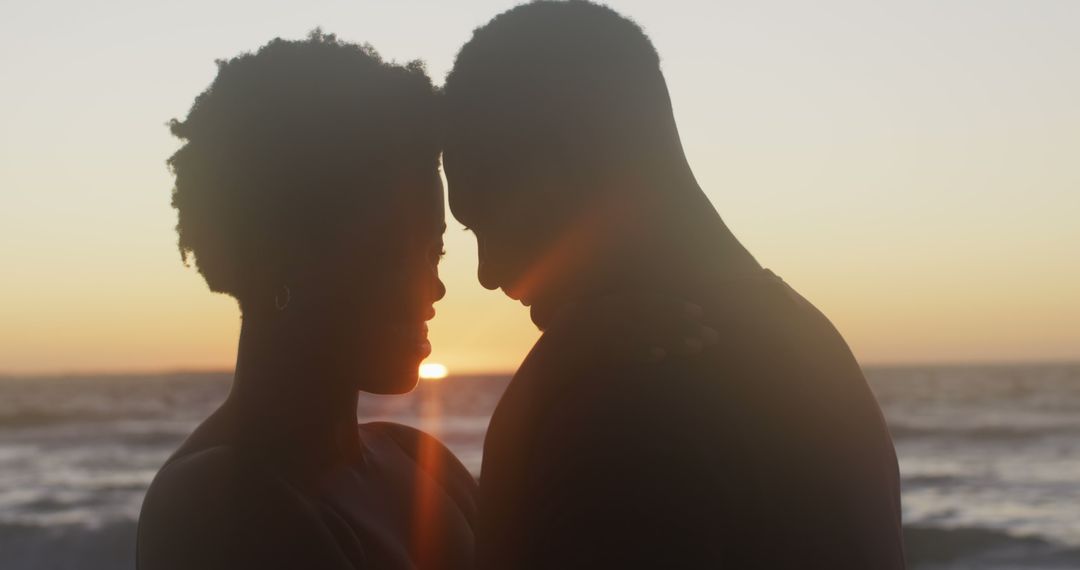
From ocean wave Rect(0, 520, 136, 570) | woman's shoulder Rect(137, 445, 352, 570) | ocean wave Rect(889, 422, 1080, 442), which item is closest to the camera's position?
woman's shoulder Rect(137, 445, 352, 570)

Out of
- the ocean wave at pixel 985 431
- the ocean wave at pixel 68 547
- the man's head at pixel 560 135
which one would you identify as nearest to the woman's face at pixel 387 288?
the man's head at pixel 560 135

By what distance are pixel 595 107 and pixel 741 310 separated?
1.71ft

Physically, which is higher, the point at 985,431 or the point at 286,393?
the point at 985,431

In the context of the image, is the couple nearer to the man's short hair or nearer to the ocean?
the man's short hair

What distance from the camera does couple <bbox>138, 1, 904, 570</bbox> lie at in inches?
68.6

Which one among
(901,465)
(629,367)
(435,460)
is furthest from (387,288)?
(901,465)

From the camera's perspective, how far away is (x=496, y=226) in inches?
92.9

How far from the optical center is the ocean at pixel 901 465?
12922 mm

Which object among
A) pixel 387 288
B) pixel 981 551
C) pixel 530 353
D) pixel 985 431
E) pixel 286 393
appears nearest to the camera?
pixel 530 353

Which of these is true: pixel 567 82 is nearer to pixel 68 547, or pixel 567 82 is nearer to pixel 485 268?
pixel 485 268

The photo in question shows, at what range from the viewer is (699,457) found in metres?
1.73

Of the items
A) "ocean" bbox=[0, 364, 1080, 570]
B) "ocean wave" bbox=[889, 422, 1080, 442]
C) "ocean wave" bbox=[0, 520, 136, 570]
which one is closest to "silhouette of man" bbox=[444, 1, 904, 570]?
"ocean" bbox=[0, 364, 1080, 570]

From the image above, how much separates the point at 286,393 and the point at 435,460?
0.71m

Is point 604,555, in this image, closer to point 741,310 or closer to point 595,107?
point 741,310
